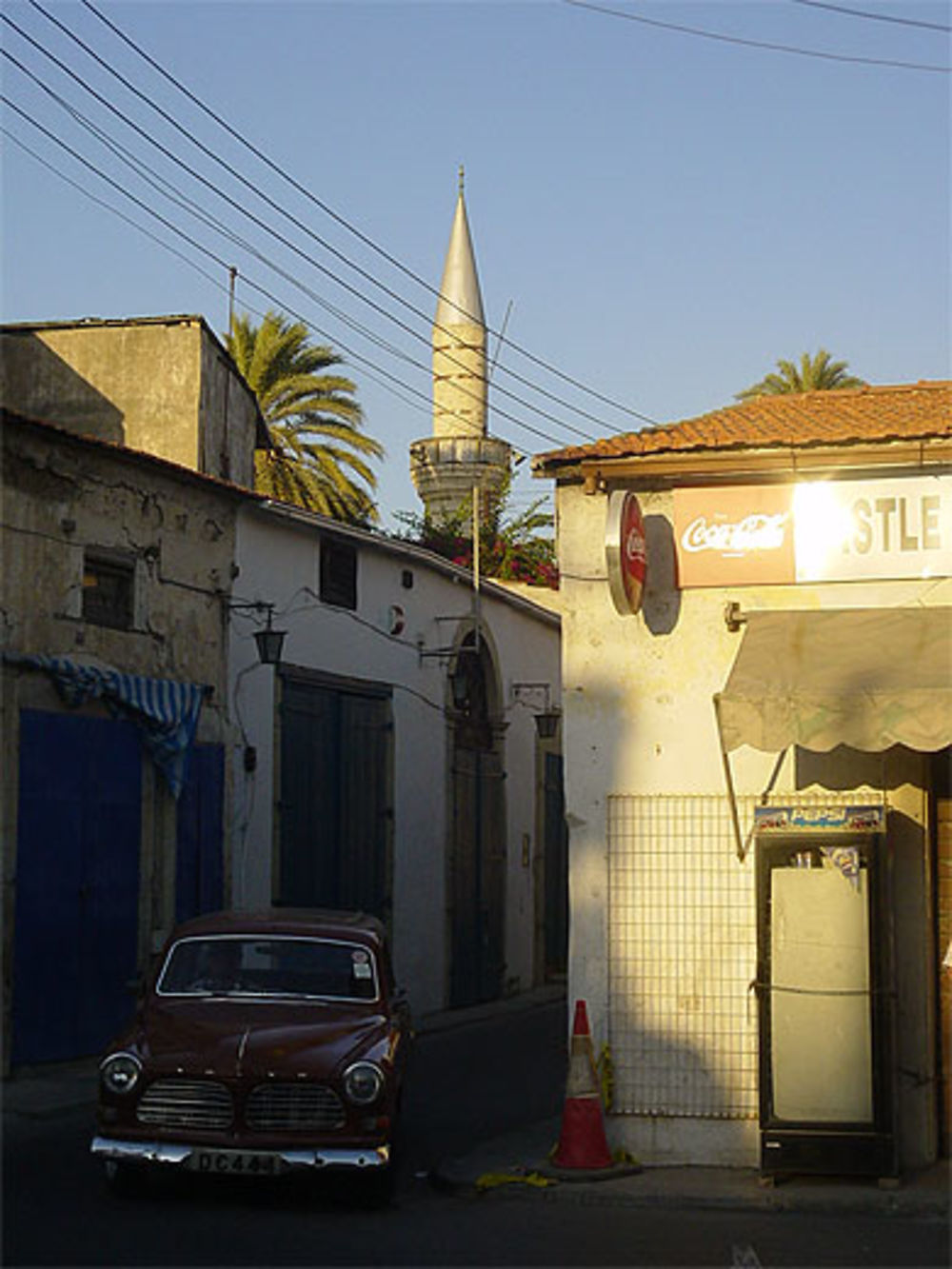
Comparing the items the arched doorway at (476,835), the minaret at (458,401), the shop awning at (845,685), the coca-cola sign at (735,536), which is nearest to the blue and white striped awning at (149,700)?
the coca-cola sign at (735,536)

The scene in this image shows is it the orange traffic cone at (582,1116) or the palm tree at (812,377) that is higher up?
the palm tree at (812,377)

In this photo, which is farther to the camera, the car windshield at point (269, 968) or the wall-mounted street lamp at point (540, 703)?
the wall-mounted street lamp at point (540, 703)

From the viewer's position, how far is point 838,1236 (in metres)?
8.95

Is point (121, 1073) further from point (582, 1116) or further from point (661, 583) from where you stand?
point (661, 583)

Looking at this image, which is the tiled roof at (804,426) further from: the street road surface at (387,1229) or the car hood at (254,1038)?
the street road surface at (387,1229)

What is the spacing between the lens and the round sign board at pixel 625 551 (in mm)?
10617

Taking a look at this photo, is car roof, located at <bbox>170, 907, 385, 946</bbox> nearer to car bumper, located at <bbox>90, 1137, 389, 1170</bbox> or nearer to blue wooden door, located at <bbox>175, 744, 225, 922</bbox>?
car bumper, located at <bbox>90, 1137, 389, 1170</bbox>

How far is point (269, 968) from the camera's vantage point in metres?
10.5

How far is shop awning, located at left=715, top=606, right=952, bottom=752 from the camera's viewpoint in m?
9.61

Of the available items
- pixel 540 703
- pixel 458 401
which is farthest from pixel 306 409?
pixel 458 401

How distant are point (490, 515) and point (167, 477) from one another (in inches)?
827

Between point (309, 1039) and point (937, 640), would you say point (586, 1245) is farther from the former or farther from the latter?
point (937, 640)

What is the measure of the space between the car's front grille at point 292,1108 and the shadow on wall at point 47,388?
13.1 meters

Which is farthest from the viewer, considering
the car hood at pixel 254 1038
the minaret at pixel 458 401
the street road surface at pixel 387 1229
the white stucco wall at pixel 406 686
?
the minaret at pixel 458 401
